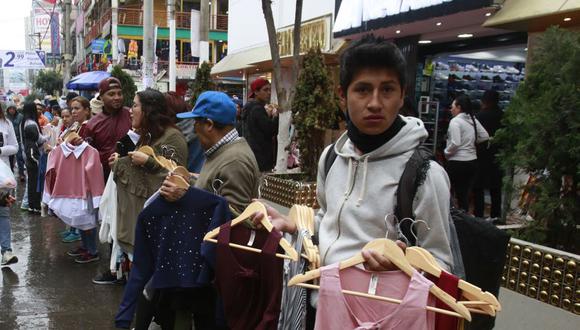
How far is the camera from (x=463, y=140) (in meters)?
7.35

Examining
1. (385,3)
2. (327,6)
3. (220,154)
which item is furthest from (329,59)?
(220,154)

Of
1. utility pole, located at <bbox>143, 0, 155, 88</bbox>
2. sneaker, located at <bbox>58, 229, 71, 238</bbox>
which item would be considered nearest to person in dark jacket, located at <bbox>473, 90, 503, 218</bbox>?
sneaker, located at <bbox>58, 229, 71, 238</bbox>

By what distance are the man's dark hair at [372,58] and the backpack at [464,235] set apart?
310 mm

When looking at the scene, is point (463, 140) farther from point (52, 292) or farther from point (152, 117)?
point (52, 292)

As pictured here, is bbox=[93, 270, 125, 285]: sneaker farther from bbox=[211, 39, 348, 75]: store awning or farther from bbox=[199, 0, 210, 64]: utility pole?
bbox=[199, 0, 210, 64]: utility pole

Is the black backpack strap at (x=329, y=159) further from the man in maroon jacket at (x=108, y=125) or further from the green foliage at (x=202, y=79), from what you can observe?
the green foliage at (x=202, y=79)

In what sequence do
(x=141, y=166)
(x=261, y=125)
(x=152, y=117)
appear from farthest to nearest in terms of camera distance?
1. (x=261, y=125)
2. (x=152, y=117)
3. (x=141, y=166)

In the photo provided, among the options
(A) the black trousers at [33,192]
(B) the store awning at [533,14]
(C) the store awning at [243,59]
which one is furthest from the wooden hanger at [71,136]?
(C) the store awning at [243,59]

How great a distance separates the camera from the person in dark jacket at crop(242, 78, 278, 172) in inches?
307

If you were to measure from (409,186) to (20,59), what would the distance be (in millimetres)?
37505

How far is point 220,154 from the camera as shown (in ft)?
10.6

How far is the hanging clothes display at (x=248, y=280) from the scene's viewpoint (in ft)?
8.17

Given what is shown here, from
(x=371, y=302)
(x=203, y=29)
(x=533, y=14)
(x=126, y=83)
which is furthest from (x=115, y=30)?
(x=371, y=302)

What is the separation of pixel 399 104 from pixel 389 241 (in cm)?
52
